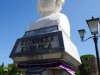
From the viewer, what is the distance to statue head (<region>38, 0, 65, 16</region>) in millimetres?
7605

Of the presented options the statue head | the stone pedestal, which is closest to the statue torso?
the stone pedestal

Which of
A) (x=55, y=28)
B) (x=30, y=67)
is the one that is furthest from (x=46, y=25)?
(x=30, y=67)

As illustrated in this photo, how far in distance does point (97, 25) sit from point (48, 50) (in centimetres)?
207

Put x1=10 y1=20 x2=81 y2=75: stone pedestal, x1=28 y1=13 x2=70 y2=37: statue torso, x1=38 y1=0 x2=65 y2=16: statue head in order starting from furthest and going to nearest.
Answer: x1=38 y1=0 x2=65 y2=16: statue head → x1=28 y1=13 x2=70 y2=37: statue torso → x1=10 y1=20 x2=81 y2=75: stone pedestal

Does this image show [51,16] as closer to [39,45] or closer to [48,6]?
[48,6]

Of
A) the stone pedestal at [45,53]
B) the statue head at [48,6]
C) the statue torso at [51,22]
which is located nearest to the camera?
the stone pedestal at [45,53]

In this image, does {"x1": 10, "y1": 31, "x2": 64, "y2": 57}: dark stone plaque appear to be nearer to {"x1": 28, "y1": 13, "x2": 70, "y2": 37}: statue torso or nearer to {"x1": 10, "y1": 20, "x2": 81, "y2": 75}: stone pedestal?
{"x1": 10, "y1": 20, "x2": 81, "y2": 75}: stone pedestal

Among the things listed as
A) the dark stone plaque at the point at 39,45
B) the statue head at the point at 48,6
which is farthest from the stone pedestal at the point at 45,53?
the statue head at the point at 48,6

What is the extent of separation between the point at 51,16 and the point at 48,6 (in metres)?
0.57

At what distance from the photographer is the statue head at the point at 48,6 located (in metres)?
7.61

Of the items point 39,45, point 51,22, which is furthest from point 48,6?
point 39,45

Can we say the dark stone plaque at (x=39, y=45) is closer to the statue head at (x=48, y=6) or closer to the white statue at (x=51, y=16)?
the white statue at (x=51, y=16)

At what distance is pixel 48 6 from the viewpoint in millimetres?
7598

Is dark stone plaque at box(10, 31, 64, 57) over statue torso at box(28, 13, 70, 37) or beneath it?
beneath
